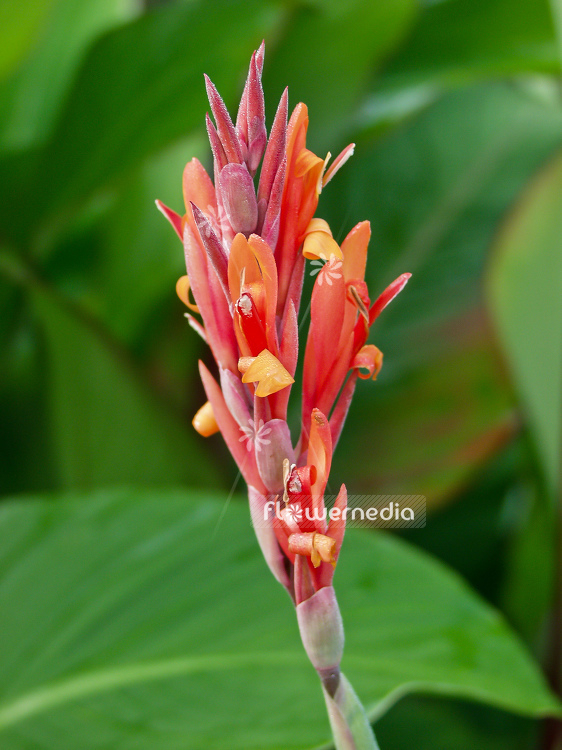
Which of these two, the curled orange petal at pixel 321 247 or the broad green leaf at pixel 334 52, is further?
the broad green leaf at pixel 334 52

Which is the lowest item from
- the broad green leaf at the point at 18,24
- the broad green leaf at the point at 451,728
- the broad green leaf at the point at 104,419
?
the broad green leaf at the point at 451,728

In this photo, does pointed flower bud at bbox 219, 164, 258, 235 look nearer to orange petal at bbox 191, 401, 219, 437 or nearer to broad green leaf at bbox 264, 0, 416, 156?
orange petal at bbox 191, 401, 219, 437

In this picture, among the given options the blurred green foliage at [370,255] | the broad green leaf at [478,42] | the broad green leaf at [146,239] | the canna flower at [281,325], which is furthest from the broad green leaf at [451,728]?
the broad green leaf at [478,42]

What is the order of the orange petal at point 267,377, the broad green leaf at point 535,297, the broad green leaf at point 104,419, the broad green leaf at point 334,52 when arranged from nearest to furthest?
the orange petal at point 267,377 → the broad green leaf at point 535,297 → the broad green leaf at point 104,419 → the broad green leaf at point 334,52

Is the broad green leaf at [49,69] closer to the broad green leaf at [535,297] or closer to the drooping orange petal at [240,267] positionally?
the broad green leaf at [535,297]

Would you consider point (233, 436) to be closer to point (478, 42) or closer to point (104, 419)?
point (104, 419)

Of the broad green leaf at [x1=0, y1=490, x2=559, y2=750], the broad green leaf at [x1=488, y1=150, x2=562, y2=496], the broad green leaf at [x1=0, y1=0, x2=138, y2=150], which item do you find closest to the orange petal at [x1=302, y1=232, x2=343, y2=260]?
the broad green leaf at [x1=0, y1=490, x2=559, y2=750]
